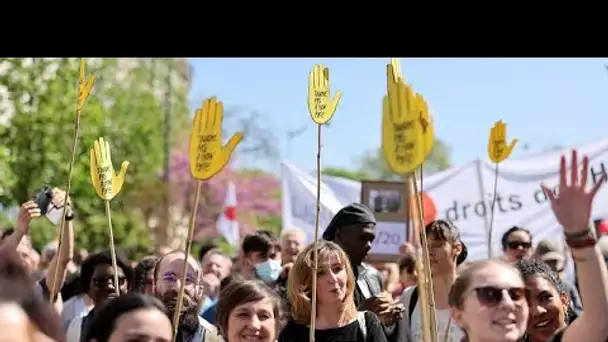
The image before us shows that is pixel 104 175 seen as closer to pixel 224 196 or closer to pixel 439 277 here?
pixel 439 277

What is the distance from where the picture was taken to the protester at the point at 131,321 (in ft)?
12.0

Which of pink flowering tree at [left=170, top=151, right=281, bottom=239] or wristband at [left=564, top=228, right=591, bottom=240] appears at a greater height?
pink flowering tree at [left=170, top=151, right=281, bottom=239]

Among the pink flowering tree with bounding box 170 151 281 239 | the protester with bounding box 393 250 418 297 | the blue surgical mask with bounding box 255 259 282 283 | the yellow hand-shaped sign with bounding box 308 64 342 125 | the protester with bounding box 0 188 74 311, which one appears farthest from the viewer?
the pink flowering tree with bounding box 170 151 281 239

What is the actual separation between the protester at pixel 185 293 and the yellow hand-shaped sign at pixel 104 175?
0.43 metres

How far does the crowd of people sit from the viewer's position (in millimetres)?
3688

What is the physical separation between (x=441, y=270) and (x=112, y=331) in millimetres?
2755

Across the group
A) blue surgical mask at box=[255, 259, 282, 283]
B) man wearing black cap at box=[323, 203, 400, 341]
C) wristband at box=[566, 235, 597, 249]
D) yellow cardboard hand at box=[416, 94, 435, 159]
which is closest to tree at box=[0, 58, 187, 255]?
blue surgical mask at box=[255, 259, 282, 283]

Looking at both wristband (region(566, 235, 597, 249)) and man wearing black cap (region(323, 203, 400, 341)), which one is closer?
wristband (region(566, 235, 597, 249))

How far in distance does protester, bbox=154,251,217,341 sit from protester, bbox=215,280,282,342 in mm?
444

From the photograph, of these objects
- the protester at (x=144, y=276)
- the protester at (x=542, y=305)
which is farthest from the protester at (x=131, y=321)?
the protester at (x=144, y=276)

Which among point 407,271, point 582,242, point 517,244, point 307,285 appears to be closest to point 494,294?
point 582,242

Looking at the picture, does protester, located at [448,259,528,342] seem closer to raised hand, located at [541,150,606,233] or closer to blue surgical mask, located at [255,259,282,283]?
raised hand, located at [541,150,606,233]
